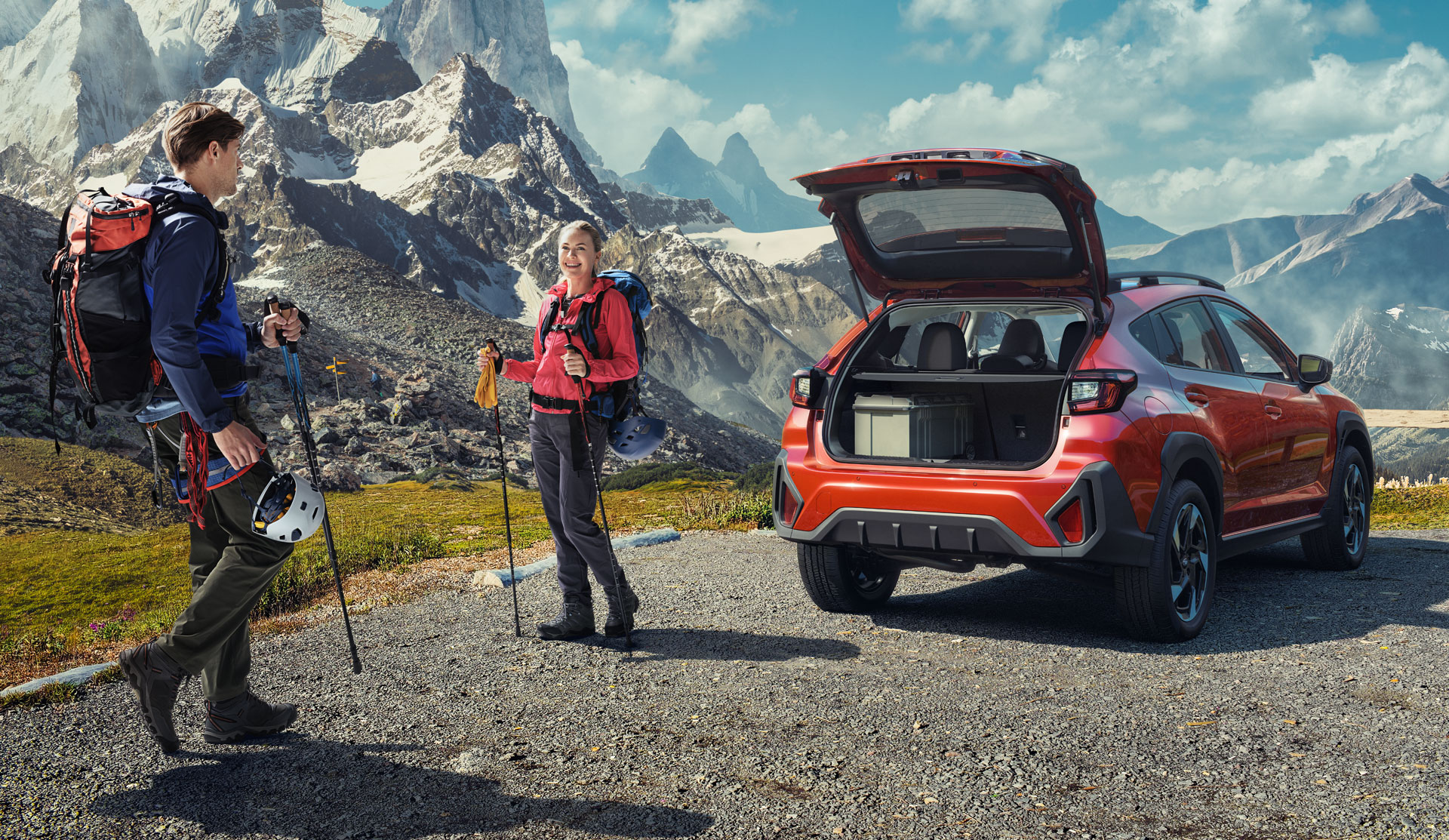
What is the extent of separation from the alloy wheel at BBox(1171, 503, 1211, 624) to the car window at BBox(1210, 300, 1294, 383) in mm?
1508

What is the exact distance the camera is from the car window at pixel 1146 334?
519 centimetres

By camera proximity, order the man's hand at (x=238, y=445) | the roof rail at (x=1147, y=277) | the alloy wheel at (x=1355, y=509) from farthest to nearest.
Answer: the alloy wheel at (x=1355, y=509)
the roof rail at (x=1147, y=277)
the man's hand at (x=238, y=445)

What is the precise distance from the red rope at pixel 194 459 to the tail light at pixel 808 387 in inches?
115

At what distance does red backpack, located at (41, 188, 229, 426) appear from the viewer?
10.9 ft

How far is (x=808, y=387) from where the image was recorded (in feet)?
18.1

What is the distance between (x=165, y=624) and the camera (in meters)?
6.26

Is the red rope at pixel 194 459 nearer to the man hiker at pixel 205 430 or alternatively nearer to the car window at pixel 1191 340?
the man hiker at pixel 205 430

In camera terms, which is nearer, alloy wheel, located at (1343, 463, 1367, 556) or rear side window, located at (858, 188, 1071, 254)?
rear side window, located at (858, 188, 1071, 254)

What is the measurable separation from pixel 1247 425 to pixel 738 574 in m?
3.50

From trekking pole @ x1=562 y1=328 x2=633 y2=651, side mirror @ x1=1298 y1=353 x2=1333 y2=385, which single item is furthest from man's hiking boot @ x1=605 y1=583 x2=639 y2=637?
side mirror @ x1=1298 y1=353 x2=1333 y2=385

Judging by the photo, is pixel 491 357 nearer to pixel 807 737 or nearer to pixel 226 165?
pixel 226 165

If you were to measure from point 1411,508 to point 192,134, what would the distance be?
1311 cm

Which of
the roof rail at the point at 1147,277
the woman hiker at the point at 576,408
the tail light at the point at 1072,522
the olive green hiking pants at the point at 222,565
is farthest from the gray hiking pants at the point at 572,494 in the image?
the roof rail at the point at 1147,277

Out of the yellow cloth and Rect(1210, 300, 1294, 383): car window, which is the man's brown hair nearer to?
the yellow cloth
